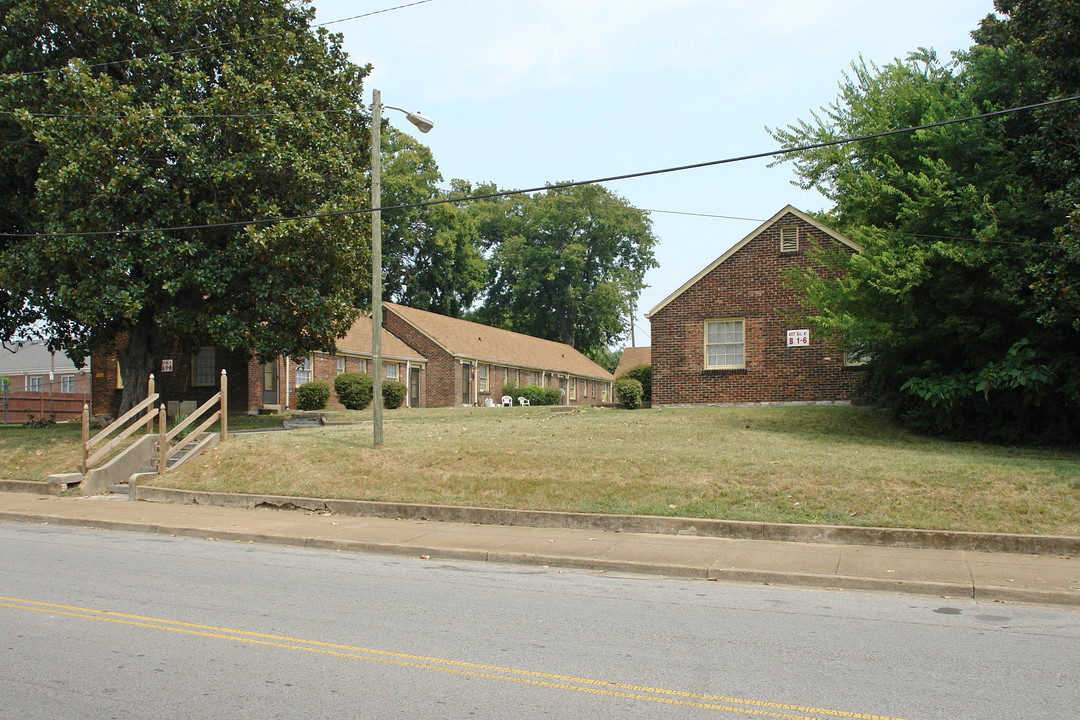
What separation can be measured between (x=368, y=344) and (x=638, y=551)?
99.0 feet

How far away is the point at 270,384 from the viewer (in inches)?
A: 1254

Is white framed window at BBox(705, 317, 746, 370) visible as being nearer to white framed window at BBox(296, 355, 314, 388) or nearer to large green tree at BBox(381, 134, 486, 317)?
white framed window at BBox(296, 355, 314, 388)

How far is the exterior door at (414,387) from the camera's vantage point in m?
40.2

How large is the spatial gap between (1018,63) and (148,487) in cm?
1940

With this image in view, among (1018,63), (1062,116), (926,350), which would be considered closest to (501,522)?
(926,350)

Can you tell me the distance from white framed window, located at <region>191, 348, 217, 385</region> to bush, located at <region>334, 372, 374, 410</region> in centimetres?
481

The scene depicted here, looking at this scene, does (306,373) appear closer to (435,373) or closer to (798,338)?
(435,373)

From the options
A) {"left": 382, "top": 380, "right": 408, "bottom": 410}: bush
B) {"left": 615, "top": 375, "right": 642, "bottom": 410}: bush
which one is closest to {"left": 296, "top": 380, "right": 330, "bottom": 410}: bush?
{"left": 382, "top": 380, "right": 408, "bottom": 410}: bush

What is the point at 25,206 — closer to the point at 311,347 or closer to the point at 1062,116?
the point at 311,347

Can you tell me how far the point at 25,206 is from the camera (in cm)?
2245

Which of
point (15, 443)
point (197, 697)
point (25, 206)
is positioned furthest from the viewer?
point (25, 206)

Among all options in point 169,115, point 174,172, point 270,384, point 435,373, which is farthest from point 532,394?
point 169,115

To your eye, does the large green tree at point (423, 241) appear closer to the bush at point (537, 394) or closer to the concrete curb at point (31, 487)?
the bush at point (537, 394)

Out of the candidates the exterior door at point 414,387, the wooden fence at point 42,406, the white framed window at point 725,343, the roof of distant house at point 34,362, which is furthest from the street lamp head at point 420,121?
the roof of distant house at point 34,362
